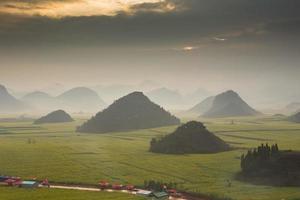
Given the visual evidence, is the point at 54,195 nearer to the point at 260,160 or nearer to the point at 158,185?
the point at 158,185

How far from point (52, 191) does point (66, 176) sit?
1725 centimetres

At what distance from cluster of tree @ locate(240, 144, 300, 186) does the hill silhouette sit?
4663 centimetres

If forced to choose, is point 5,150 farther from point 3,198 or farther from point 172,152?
point 3,198

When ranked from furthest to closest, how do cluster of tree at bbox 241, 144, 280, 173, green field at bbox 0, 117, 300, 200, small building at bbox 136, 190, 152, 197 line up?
cluster of tree at bbox 241, 144, 280, 173
green field at bbox 0, 117, 300, 200
small building at bbox 136, 190, 152, 197

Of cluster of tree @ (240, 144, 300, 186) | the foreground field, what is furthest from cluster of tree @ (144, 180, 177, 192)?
cluster of tree @ (240, 144, 300, 186)

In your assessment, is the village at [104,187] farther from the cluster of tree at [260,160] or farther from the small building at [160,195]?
the cluster of tree at [260,160]

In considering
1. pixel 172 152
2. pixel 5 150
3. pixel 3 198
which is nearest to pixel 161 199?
pixel 3 198

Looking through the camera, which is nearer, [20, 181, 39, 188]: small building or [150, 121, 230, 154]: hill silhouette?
[20, 181, 39, 188]: small building

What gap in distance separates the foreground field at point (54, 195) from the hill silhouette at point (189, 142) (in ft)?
225

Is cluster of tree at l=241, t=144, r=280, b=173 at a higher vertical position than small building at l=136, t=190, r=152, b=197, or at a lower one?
higher

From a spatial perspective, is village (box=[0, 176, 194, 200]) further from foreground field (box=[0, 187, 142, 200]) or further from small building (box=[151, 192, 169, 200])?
foreground field (box=[0, 187, 142, 200])

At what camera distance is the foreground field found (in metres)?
86.9

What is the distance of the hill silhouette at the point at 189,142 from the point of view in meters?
161

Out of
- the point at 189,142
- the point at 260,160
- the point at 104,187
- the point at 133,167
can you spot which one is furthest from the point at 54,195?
the point at 189,142
